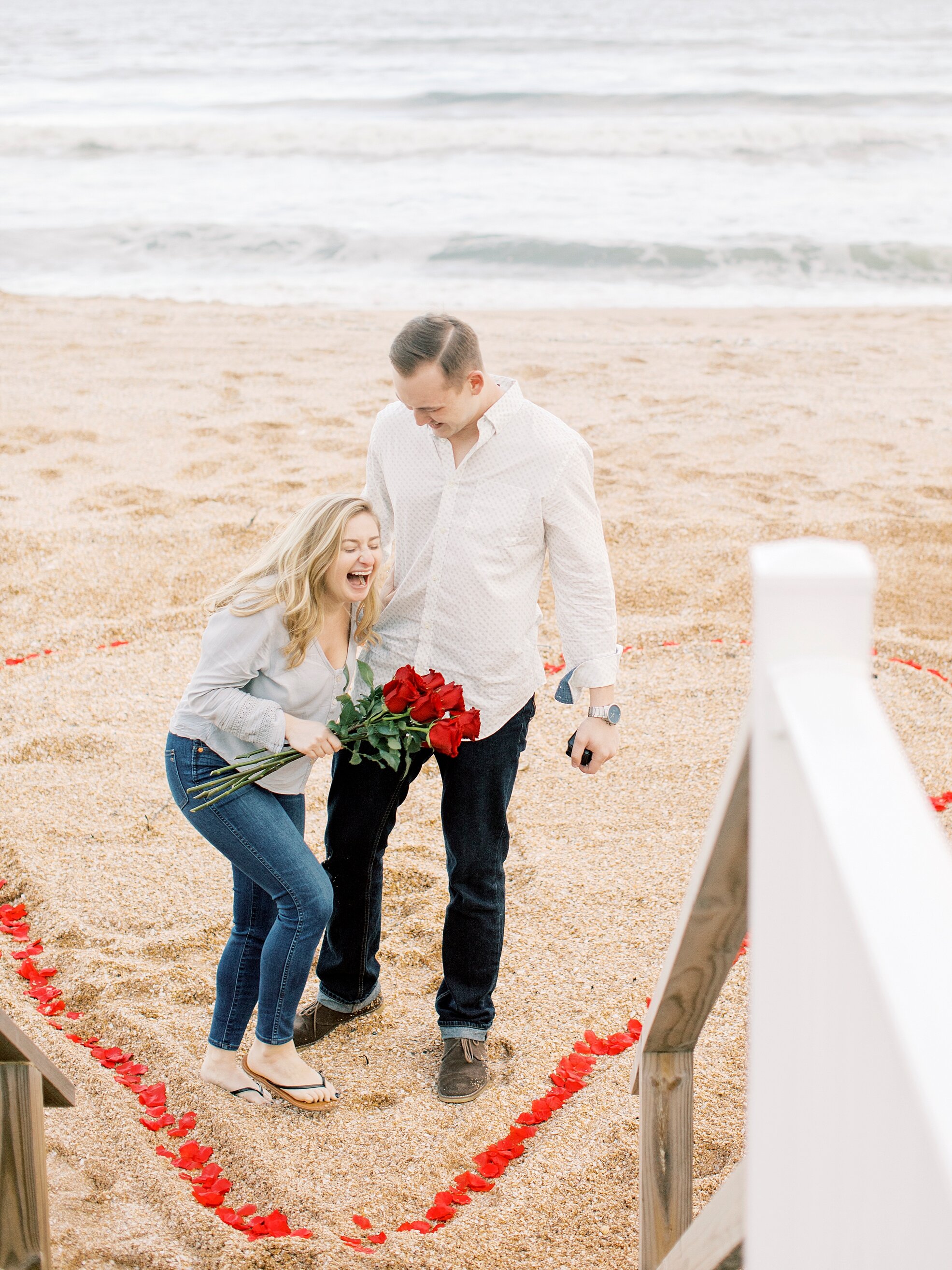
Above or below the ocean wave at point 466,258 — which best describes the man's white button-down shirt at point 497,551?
above

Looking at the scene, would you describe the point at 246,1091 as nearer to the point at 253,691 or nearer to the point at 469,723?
the point at 253,691

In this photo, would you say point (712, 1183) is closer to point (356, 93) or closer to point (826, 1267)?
point (826, 1267)

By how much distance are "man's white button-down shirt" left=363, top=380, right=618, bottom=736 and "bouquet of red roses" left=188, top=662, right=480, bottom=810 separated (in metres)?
0.15

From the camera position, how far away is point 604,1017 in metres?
3.06

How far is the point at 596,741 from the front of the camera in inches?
106

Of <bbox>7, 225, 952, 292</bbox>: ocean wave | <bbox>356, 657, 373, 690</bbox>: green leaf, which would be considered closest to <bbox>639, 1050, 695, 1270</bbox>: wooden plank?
<bbox>356, 657, 373, 690</bbox>: green leaf

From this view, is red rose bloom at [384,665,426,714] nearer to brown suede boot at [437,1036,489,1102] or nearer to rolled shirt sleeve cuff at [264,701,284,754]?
rolled shirt sleeve cuff at [264,701,284,754]

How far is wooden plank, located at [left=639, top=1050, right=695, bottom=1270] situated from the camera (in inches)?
72.7

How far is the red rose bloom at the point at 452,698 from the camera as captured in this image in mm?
2523

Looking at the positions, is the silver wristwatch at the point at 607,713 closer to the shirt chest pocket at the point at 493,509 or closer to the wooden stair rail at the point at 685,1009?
the shirt chest pocket at the point at 493,509

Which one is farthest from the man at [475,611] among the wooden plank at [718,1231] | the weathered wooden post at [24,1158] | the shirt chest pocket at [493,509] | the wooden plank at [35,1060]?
the wooden plank at [718,1231]

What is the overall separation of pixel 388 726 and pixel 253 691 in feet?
1.08

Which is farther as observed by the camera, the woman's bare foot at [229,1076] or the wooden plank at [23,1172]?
the woman's bare foot at [229,1076]

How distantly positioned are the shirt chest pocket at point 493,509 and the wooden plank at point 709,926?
3.96 ft
